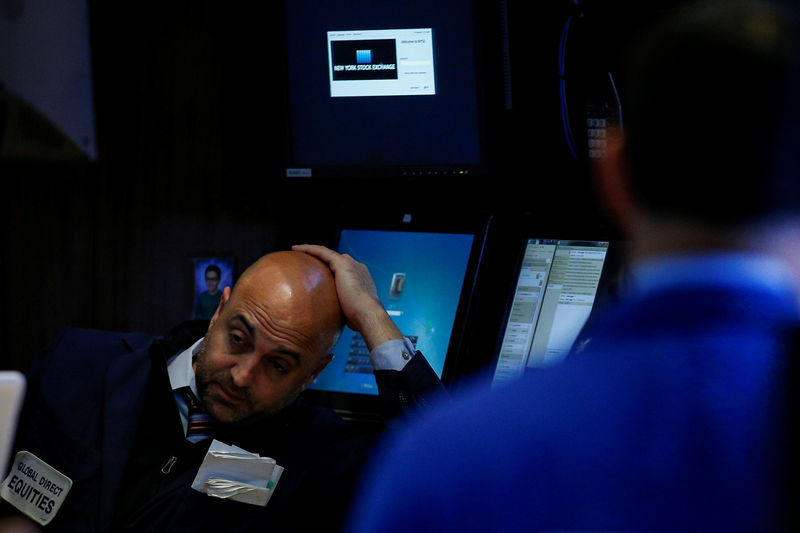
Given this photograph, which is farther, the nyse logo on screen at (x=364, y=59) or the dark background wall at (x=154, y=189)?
the dark background wall at (x=154, y=189)

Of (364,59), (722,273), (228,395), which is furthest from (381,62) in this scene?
(722,273)

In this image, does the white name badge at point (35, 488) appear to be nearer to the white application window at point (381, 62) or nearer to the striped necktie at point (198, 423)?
the striped necktie at point (198, 423)

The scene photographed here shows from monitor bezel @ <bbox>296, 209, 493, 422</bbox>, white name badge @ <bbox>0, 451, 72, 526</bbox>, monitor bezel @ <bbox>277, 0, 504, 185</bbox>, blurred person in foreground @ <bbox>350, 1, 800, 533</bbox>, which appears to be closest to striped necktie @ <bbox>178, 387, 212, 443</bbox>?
white name badge @ <bbox>0, 451, 72, 526</bbox>

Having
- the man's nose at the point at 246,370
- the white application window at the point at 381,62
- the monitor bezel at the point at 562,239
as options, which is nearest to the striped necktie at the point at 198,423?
the man's nose at the point at 246,370

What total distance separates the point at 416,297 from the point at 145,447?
72cm

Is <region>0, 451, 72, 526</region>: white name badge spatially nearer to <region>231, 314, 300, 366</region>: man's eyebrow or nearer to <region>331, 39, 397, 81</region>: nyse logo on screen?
<region>231, 314, 300, 366</region>: man's eyebrow

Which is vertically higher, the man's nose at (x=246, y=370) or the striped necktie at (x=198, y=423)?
the man's nose at (x=246, y=370)

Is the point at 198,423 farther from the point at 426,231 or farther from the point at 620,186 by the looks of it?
the point at 620,186

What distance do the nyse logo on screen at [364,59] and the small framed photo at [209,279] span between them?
637 millimetres

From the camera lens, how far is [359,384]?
1.88m

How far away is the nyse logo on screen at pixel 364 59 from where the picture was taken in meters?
1.93

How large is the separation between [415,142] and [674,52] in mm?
1373

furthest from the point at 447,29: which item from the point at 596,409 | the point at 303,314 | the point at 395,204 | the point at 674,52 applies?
the point at 596,409

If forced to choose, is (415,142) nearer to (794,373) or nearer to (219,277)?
(219,277)
